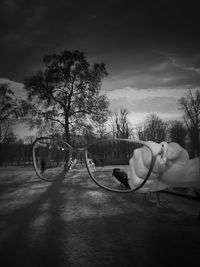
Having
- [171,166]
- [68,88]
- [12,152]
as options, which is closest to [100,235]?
[171,166]

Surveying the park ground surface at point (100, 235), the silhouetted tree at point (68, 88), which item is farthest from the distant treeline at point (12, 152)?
the park ground surface at point (100, 235)

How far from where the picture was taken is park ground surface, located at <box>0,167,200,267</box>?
4566 mm

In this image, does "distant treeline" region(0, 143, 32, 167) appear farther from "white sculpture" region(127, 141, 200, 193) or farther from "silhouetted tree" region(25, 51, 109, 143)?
"white sculpture" region(127, 141, 200, 193)

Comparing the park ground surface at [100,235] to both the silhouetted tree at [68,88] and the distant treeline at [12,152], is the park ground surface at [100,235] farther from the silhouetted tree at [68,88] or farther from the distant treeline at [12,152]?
the distant treeline at [12,152]

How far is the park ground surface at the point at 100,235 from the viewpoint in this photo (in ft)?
15.0

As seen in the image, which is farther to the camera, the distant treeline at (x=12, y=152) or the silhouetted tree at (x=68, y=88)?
the distant treeline at (x=12, y=152)

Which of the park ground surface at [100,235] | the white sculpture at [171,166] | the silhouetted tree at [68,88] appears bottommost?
the park ground surface at [100,235]

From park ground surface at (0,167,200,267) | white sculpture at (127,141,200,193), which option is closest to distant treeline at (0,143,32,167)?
park ground surface at (0,167,200,267)

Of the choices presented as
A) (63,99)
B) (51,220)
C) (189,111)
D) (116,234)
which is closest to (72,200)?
(51,220)

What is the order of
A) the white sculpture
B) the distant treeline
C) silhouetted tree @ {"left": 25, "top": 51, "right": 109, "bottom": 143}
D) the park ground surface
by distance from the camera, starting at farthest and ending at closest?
the distant treeline
silhouetted tree @ {"left": 25, "top": 51, "right": 109, "bottom": 143}
the park ground surface
the white sculpture

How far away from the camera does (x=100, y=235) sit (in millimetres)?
6078

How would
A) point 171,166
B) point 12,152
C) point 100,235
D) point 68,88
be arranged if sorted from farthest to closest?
1. point 12,152
2. point 68,88
3. point 100,235
4. point 171,166

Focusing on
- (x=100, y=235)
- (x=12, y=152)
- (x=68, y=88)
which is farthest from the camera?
(x=12, y=152)

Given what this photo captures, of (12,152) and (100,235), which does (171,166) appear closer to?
(100,235)
